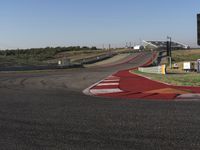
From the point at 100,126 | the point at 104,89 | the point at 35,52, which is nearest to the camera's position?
the point at 100,126

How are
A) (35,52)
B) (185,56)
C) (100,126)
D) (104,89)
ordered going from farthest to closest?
(35,52) → (185,56) → (104,89) → (100,126)

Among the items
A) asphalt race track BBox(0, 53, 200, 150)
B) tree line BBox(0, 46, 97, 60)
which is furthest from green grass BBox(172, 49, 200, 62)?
asphalt race track BBox(0, 53, 200, 150)

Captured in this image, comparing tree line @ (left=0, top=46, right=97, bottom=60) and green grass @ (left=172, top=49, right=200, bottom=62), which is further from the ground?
tree line @ (left=0, top=46, right=97, bottom=60)

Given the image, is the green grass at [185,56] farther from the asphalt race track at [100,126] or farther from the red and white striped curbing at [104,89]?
the asphalt race track at [100,126]

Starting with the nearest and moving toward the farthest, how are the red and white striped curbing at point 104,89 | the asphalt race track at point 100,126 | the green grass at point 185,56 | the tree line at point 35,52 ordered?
the asphalt race track at point 100,126, the red and white striped curbing at point 104,89, the green grass at point 185,56, the tree line at point 35,52

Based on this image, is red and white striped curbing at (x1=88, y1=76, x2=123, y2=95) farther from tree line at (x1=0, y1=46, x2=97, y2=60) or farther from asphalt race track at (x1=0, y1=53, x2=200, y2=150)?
tree line at (x1=0, y1=46, x2=97, y2=60)

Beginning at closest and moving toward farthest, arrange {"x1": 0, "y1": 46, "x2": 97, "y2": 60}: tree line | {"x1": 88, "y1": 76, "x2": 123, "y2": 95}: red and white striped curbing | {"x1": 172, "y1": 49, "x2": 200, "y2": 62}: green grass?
{"x1": 88, "y1": 76, "x2": 123, "y2": 95}: red and white striped curbing
{"x1": 172, "y1": 49, "x2": 200, "y2": 62}: green grass
{"x1": 0, "y1": 46, "x2": 97, "y2": 60}: tree line

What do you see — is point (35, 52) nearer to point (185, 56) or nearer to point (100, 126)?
point (185, 56)

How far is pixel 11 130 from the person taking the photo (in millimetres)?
7359

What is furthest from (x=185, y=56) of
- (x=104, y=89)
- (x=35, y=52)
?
(x=35, y=52)

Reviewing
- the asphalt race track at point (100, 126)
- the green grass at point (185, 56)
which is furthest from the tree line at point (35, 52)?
the asphalt race track at point (100, 126)

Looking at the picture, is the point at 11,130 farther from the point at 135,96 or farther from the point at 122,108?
the point at 135,96

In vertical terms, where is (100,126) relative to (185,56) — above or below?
above

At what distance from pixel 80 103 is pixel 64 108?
1.13 meters
